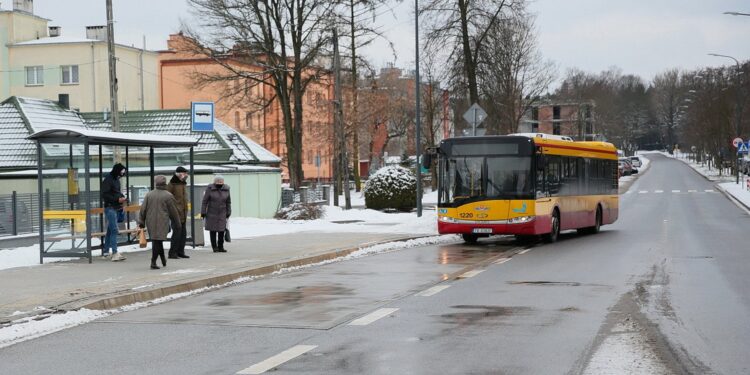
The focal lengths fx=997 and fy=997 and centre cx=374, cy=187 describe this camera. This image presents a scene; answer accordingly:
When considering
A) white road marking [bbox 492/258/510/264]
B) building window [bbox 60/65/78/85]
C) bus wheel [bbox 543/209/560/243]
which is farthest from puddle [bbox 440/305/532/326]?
building window [bbox 60/65/78/85]

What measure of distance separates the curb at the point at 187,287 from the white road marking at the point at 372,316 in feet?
11.0

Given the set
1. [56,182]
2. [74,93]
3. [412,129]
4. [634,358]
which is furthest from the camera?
[412,129]

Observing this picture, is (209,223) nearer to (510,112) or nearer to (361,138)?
(510,112)

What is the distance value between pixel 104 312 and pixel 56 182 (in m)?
10.9

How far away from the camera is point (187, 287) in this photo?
1415cm

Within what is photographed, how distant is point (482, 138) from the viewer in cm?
2405

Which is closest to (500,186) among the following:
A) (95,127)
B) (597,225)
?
(597,225)

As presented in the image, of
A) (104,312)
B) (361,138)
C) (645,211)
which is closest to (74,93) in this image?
(361,138)

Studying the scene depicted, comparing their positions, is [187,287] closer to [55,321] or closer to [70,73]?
[55,321]

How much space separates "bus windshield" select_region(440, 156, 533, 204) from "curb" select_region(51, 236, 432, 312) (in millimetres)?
4767

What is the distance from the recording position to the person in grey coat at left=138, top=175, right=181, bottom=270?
1631cm

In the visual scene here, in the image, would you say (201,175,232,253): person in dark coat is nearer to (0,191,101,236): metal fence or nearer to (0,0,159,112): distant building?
(0,191,101,236): metal fence

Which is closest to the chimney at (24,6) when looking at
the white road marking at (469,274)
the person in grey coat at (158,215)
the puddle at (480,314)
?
the person in grey coat at (158,215)

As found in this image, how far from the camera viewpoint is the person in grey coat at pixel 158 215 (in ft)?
53.5
